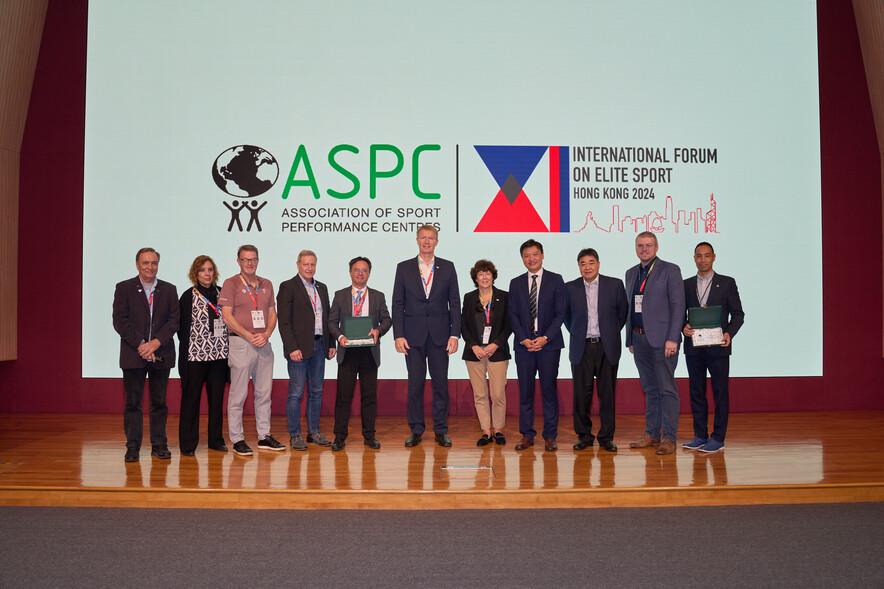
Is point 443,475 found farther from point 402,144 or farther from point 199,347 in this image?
point 402,144

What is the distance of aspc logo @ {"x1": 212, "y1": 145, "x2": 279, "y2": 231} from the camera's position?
6121mm

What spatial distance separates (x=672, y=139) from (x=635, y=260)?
1.27 metres

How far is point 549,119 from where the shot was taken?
6.22 metres

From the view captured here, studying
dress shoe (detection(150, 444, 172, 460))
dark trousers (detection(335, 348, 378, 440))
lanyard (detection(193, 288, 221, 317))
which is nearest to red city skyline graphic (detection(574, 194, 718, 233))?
dark trousers (detection(335, 348, 378, 440))

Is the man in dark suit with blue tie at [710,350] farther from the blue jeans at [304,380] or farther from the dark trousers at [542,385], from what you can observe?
the blue jeans at [304,380]

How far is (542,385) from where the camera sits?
459 cm

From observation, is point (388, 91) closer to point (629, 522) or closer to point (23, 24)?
point (23, 24)

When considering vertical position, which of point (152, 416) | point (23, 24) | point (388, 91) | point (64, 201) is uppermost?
point (23, 24)

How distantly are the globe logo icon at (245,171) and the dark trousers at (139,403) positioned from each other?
Result: 2360mm

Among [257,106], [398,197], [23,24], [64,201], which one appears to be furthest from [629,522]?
[23,24]

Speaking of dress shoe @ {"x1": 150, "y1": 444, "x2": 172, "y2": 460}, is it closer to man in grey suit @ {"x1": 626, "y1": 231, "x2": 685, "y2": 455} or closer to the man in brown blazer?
the man in brown blazer

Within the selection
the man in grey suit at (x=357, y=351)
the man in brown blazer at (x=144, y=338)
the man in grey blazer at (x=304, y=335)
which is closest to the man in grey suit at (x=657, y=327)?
the man in grey suit at (x=357, y=351)

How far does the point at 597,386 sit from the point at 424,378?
49.3 inches

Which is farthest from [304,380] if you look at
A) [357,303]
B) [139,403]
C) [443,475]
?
[443,475]
